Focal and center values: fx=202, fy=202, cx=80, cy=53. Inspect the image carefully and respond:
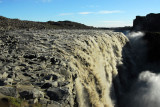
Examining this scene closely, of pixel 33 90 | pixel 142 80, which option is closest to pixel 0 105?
pixel 33 90

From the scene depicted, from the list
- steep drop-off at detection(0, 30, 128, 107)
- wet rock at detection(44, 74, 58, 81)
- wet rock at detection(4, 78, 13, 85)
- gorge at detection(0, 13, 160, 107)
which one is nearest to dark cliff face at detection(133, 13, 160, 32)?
gorge at detection(0, 13, 160, 107)

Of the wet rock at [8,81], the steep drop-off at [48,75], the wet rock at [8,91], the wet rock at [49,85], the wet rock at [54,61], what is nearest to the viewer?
the wet rock at [8,91]

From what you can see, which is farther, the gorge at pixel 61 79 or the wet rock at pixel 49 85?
the wet rock at pixel 49 85

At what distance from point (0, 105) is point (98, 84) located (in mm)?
8868

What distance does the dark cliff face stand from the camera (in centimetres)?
8169

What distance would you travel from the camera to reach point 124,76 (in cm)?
2369

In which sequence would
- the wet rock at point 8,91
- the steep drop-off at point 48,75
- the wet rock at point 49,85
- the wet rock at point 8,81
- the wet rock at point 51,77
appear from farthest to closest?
the wet rock at point 51,77 → the wet rock at point 49,85 → the wet rock at point 8,81 → the steep drop-off at point 48,75 → the wet rock at point 8,91

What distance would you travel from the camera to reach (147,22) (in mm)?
84125

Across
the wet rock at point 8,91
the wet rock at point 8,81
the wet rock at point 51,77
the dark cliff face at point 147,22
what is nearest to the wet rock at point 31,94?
the wet rock at point 8,91

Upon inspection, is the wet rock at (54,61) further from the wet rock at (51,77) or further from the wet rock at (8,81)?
the wet rock at (8,81)

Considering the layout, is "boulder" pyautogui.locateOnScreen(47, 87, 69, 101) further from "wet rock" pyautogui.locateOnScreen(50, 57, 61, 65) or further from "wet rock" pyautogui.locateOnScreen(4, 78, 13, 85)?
"wet rock" pyautogui.locateOnScreen(50, 57, 61, 65)

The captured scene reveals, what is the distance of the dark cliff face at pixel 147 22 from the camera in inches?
3216

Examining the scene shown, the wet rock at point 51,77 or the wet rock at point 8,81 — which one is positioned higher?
the wet rock at point 8,81

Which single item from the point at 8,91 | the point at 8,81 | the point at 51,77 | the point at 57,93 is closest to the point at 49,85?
the point at 57,93
